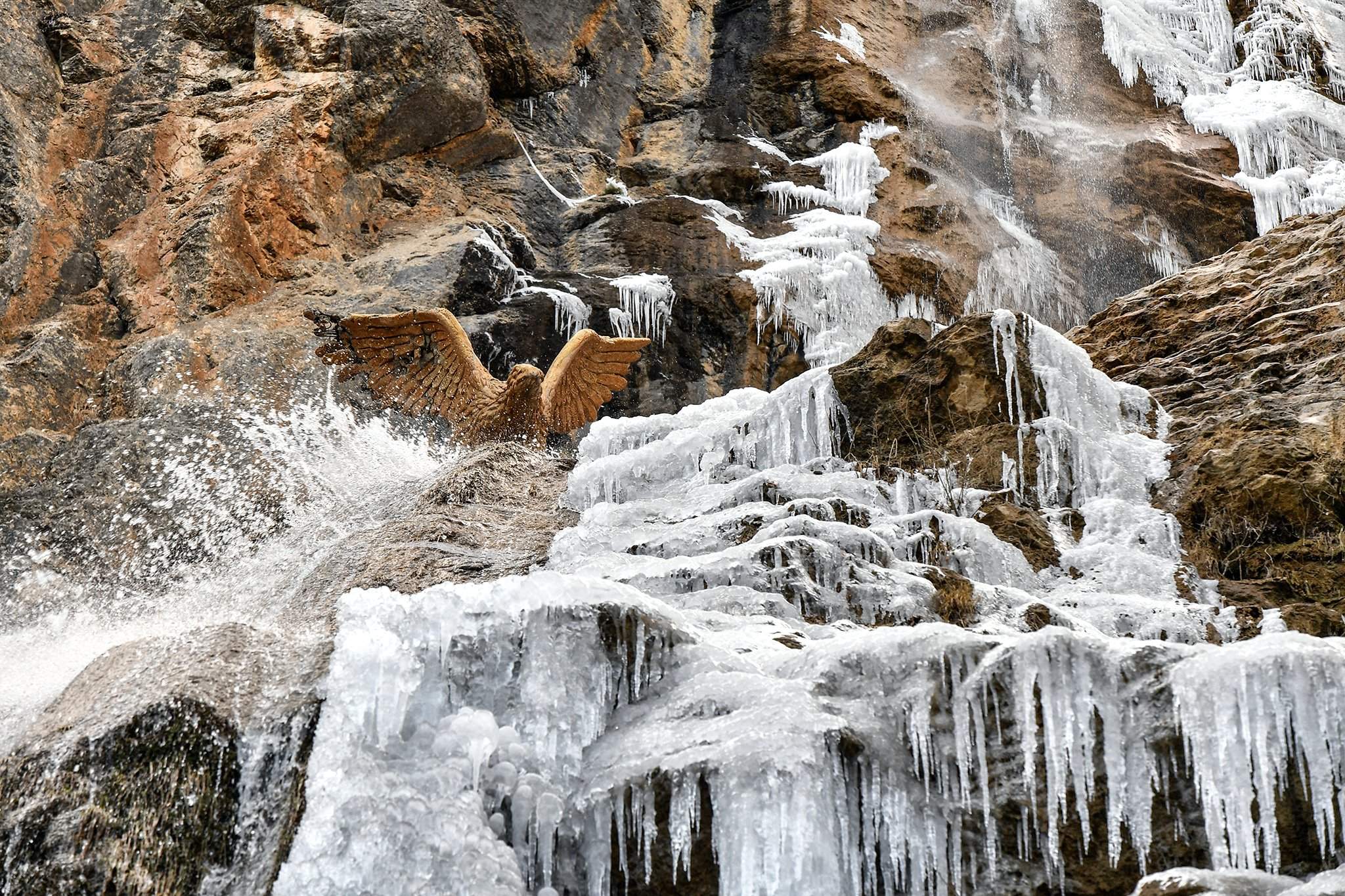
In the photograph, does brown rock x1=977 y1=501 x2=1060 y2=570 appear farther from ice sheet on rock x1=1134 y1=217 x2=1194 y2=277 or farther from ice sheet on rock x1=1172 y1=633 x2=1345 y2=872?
ice sheet on rock x1=1134 y1=217 x2=1194 y2=277

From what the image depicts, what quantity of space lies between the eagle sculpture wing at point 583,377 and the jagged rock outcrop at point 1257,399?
3.17 meters

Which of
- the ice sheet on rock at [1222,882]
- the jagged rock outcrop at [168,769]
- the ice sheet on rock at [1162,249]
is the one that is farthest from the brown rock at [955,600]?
the ice sheet on rock at [1162,249]

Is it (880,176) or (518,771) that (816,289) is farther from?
(518,771)

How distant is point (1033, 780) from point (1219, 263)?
6.08 meters

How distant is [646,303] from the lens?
37.9 feet

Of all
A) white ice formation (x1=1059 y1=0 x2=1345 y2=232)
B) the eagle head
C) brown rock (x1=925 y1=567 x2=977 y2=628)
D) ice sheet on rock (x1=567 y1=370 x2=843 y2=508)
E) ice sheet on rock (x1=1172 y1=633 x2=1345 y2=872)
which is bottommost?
ice sheet on rock (x1=1172 y1=633 x2=1345 y2=872)

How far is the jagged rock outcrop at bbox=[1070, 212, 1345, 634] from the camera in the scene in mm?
5699

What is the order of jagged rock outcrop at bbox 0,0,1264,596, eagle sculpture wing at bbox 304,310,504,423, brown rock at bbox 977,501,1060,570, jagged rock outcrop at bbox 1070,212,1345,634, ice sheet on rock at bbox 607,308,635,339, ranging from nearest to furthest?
jagged rock outcrop at bbox 1070,212,1345,634 < brown rock at bbox 977,501,1060,570 < eagle sculpture wing at bbox 304,310,504,423 < jagged rock outcrop at bbox 0,0,1264,596 < ice sheet on rock at bbox 607,308,635,339

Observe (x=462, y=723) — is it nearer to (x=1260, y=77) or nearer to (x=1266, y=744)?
(x=1266, y=744)

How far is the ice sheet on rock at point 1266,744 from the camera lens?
357 centimetres

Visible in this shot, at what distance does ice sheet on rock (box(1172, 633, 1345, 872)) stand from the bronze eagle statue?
5.48m

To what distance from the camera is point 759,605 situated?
5273mm

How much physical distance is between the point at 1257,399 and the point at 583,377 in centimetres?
426

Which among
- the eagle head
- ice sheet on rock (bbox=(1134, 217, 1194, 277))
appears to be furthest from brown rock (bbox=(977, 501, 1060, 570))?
ice sheet on rock (bbox=(1134, 217, 1194, 277))
